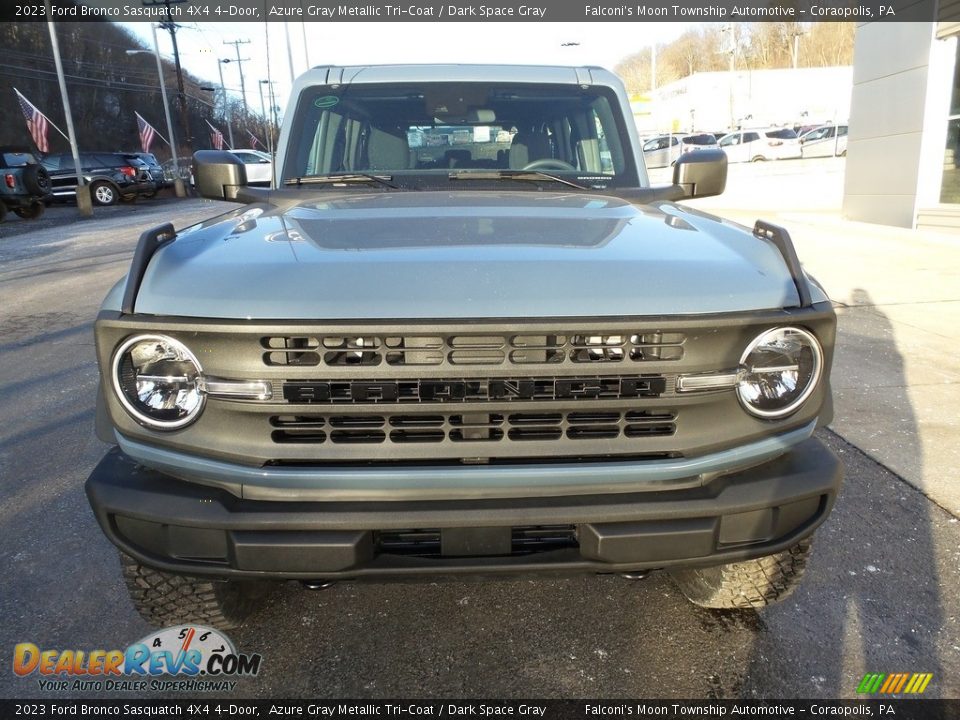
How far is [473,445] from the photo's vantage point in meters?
1.72

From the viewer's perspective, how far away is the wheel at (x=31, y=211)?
737 inches

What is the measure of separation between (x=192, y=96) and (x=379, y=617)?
235ft

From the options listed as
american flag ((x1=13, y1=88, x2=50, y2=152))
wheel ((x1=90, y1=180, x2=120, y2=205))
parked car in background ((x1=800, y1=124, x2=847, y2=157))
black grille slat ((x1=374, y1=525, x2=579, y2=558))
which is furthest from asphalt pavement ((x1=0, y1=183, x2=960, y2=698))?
parked car in background ((x1=800, y1=124, x2=847, y2=157))

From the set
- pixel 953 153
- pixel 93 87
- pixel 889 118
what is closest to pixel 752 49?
pixel 93 87

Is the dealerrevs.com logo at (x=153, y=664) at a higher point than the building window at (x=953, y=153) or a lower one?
lower

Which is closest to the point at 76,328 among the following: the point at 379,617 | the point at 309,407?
the point at 379,617

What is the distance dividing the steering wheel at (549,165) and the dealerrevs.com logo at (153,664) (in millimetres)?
2350

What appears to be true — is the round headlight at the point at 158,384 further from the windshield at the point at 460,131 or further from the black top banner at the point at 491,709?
the windshield at the point at 460,131

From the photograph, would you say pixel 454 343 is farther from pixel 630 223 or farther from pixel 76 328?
pixel 76 328

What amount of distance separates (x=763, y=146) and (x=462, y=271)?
38635 mm

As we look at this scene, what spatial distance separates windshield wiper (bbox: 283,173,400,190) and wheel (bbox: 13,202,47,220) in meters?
19.7

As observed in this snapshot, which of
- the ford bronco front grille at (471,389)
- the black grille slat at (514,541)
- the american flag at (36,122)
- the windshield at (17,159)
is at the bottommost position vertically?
the black grille slat at (514,541)

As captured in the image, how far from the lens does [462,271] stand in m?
1.73

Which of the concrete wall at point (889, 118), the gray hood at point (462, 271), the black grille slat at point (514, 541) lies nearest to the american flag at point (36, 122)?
the concrete wall at point (889, 118)
